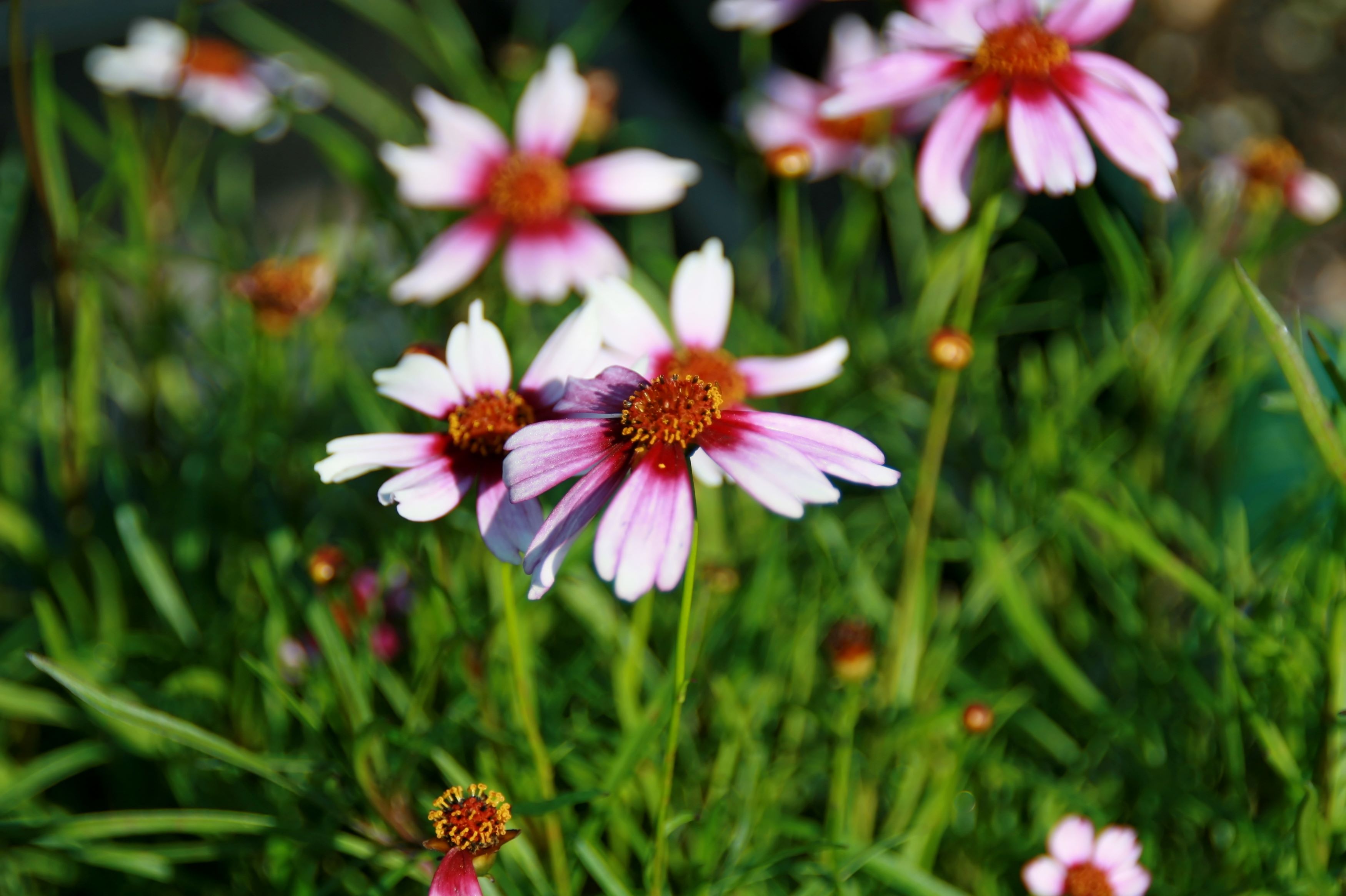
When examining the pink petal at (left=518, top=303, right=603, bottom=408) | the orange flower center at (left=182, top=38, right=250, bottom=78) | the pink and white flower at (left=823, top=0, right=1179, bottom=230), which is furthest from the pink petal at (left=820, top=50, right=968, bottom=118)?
the orange flower center at (left=182, top=38, right=250, bottom=78)

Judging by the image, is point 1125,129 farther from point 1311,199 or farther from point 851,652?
point 1311,199

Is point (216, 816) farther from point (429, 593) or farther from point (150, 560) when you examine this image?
point (150, 560)

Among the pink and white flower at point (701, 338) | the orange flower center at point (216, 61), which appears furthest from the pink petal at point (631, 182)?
the orange flower center at point (216, 61)

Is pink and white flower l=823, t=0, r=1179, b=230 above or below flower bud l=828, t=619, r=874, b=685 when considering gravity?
above

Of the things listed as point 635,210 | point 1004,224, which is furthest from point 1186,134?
point 635,210

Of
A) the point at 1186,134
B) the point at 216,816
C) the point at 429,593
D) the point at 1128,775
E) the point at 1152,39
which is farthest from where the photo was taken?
the point at 1152,39

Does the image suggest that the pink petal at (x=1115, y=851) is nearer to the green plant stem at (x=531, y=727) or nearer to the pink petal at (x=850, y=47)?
the green plant stem at (x=531, y=727)

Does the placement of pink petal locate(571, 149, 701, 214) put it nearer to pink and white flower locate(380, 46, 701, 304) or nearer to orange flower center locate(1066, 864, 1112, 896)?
pink and white flower locate(380, 46, 701, 304)
